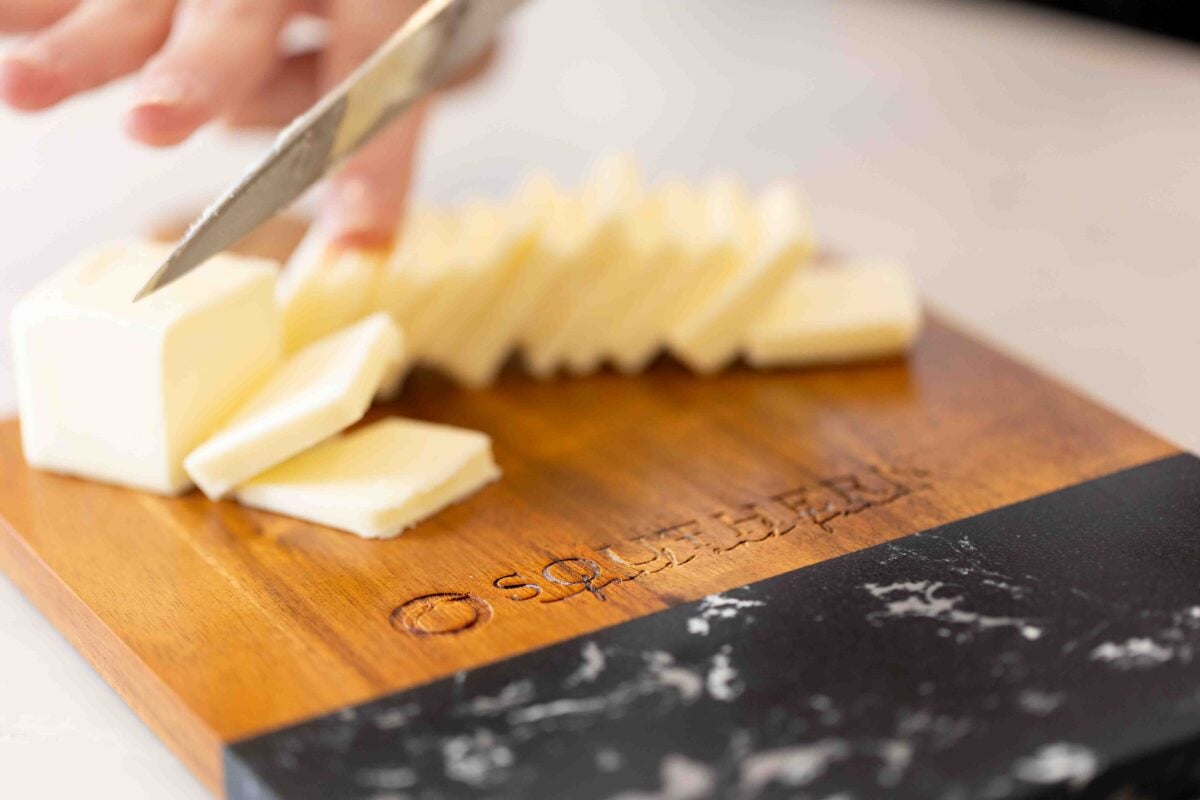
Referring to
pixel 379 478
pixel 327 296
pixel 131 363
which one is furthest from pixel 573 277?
pixel 131 363

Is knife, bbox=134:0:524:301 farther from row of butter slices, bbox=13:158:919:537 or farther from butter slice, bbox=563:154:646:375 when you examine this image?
butter slice, bbox=563:154:646:375

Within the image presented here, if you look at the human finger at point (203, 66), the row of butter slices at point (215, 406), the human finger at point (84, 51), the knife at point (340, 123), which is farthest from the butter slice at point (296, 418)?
the human finger at point (84, 51)

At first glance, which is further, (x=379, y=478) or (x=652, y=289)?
(x=652, y=289)

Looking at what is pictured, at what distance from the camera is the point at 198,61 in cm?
153

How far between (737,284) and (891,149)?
1039mm

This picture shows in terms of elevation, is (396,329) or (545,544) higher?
(396,329)

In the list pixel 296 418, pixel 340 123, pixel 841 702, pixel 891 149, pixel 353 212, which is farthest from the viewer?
pixel 891 149

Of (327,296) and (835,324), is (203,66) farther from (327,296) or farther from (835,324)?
(835,324)

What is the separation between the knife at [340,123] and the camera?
1.42m

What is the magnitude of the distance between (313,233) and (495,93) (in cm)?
106

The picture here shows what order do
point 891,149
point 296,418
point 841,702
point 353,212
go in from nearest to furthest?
point 841,702, point 296,418, point 353,212, point 891,149

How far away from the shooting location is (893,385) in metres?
1.76

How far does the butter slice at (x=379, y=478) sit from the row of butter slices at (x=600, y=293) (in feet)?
0.73

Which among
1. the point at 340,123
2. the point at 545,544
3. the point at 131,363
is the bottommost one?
the point at 545,544
